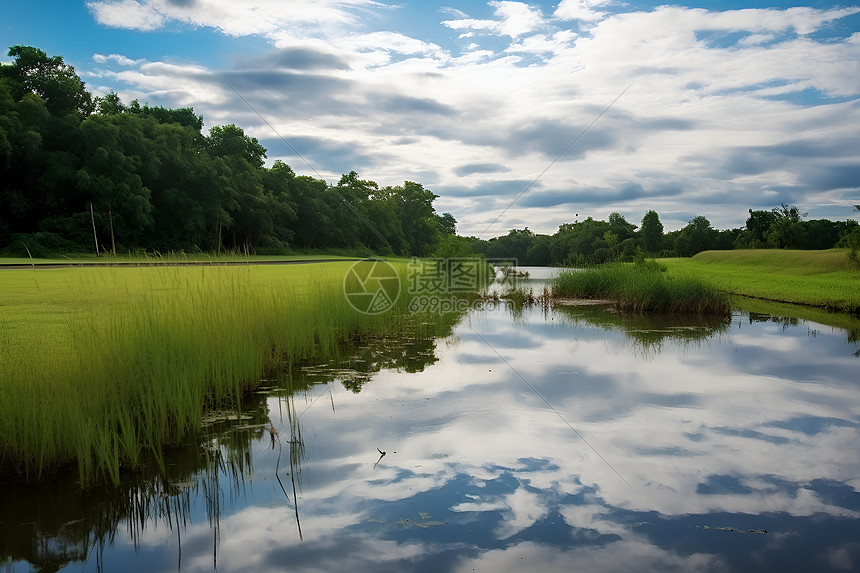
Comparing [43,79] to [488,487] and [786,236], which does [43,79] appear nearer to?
[488,487]

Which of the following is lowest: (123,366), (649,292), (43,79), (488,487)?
(488,487)

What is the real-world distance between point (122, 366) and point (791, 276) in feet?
111

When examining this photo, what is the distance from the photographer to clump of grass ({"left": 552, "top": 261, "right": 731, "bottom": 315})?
1825 cm

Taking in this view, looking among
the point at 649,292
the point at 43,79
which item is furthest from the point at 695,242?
the point at 43,79

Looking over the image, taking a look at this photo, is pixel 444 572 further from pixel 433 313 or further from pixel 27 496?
pixel 433 313

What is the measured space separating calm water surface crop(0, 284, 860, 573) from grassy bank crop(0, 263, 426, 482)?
0.33m

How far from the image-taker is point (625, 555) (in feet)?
11.8

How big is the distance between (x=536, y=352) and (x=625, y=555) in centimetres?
773

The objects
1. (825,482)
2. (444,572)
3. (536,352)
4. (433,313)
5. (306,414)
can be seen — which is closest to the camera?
(444,572)

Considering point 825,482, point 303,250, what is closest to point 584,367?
point 825,482

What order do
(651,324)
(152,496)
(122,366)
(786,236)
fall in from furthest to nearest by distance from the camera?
(786,236)
(651,324)
(122,366)
(152,496)

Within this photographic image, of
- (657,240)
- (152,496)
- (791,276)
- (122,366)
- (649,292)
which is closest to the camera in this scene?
(152,496)

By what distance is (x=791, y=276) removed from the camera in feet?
98.3

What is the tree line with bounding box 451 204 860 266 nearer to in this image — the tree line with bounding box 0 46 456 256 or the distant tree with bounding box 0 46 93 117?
the tree line with bounding box 0 46 456 256
